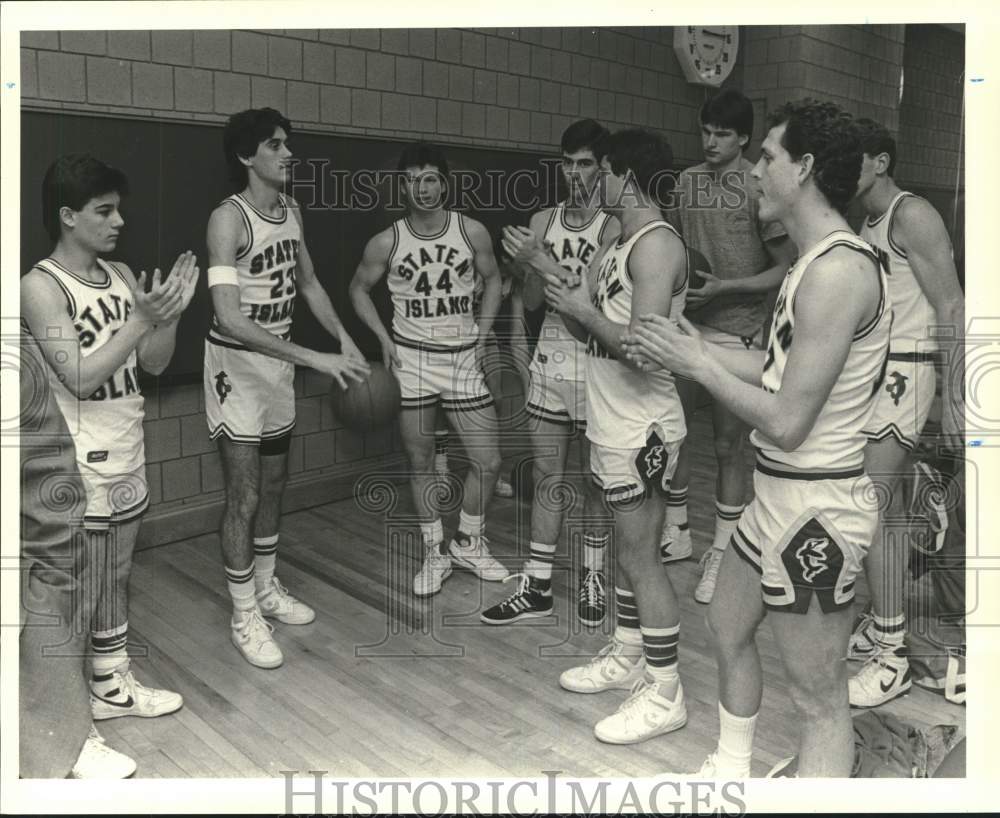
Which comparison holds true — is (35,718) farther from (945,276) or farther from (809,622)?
(945,276)

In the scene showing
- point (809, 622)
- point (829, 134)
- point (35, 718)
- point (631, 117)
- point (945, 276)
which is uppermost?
point (631, 117)

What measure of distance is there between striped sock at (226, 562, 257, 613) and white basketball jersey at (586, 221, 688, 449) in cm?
136

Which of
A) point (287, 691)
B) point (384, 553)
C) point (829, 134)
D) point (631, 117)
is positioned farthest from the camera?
point (631, 117)

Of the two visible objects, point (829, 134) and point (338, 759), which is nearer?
point (829, 134)

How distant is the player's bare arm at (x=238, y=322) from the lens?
10.5 ft

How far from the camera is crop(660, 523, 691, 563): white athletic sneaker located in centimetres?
448

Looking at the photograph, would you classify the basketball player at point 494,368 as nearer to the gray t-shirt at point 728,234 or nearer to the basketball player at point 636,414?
the gray t-shirt at point 728,234

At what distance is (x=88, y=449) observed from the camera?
284 centimetres

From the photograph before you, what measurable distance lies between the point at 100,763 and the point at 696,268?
2609 millimetres

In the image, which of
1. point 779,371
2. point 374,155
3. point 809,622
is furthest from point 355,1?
point 374,155

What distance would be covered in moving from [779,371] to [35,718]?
1905mm

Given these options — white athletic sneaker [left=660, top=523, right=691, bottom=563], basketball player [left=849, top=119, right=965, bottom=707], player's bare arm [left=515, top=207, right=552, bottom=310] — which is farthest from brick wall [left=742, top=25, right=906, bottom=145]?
basketball player [left=849, top=119, right=965, bottom=707]

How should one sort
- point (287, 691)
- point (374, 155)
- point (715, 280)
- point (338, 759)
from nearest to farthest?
point (338, 759), point (287, 691), point (715, 280), point (374, 155)

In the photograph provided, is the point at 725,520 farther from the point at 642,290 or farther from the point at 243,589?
the point at 243,589
